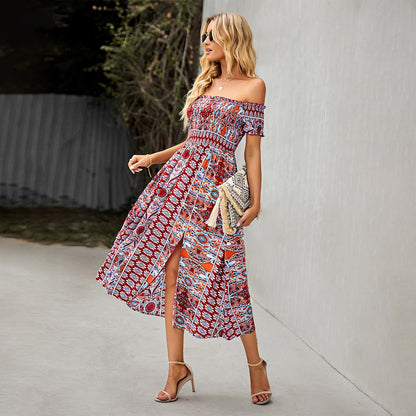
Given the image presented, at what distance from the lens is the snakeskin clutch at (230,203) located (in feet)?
7.60

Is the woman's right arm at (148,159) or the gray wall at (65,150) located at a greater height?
the woman's right arm at (148,159)

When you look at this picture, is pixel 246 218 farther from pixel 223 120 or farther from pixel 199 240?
pixel 223 120

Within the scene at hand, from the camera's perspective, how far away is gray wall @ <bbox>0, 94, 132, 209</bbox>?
26.3 feet

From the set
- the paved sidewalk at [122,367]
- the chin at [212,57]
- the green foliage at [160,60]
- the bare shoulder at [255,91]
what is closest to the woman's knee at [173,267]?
the paved sidewalk at [122,367]

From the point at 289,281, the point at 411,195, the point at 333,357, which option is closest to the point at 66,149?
the point at 289,281

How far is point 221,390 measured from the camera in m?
2.59

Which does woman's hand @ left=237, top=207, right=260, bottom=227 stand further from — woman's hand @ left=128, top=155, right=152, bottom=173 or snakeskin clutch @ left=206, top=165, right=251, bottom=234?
woman's hand @ left=128, top=155, right=152, bottom=173

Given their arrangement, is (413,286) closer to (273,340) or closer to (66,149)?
(273,340)

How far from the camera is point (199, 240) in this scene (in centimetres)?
239

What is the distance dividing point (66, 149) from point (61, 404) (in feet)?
20.1

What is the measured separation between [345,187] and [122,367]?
1.27 meters

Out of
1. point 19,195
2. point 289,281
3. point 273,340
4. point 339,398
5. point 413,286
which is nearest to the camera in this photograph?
point 413,286

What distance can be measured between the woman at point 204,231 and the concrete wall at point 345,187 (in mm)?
492

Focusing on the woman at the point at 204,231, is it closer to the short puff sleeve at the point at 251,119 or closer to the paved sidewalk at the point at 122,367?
the short puff sleeve at the point at 251,119
